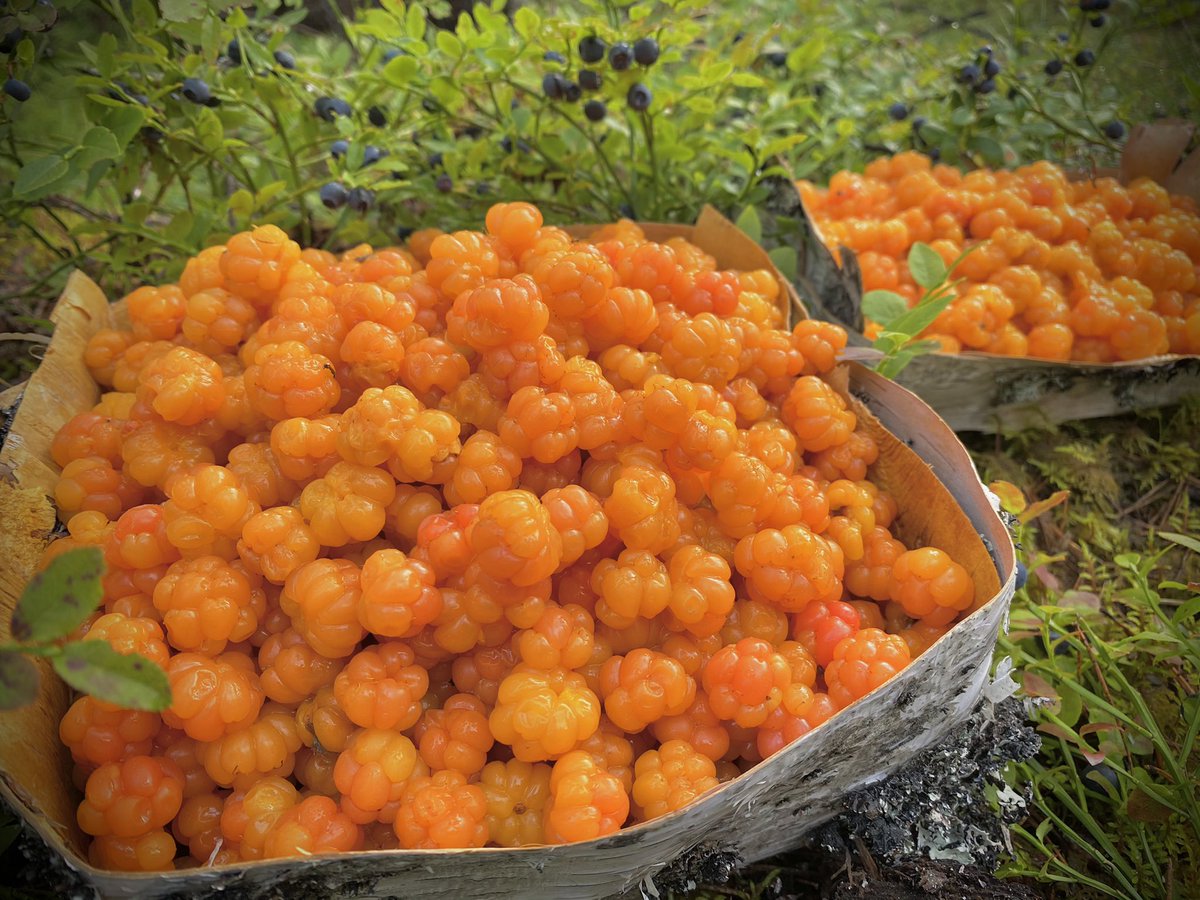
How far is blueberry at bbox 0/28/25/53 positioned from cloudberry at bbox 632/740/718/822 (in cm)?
188

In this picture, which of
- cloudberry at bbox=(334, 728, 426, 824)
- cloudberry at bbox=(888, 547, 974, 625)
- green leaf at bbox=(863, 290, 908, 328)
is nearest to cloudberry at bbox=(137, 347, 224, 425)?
cloudberry at bbox=(334, 728, 426, 824)

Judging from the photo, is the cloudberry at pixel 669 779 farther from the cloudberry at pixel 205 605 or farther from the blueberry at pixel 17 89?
the blueberry at pixel 17 89

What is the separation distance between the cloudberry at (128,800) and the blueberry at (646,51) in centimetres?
189

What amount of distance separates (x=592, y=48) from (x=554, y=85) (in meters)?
0.14

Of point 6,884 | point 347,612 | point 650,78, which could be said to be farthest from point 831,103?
point 6,884

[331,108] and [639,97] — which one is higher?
[639,97]

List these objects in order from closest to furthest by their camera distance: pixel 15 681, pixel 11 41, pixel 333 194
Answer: pixel 15 681 < pixel 11 41 < pixel 333 194

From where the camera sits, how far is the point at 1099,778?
5.21 ft

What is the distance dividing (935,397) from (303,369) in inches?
63.6

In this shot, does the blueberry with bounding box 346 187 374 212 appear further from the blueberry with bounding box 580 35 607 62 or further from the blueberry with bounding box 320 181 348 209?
the blueberry with bounding box 580 35 607 62

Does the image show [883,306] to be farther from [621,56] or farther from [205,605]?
[205,605]

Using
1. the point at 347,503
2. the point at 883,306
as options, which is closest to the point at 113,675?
the point at 347,503

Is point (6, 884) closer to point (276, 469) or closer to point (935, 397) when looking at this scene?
point (276, 469)

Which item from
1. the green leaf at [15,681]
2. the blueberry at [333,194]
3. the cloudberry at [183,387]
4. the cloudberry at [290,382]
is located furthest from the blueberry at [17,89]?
the green leaf at [15,681]
